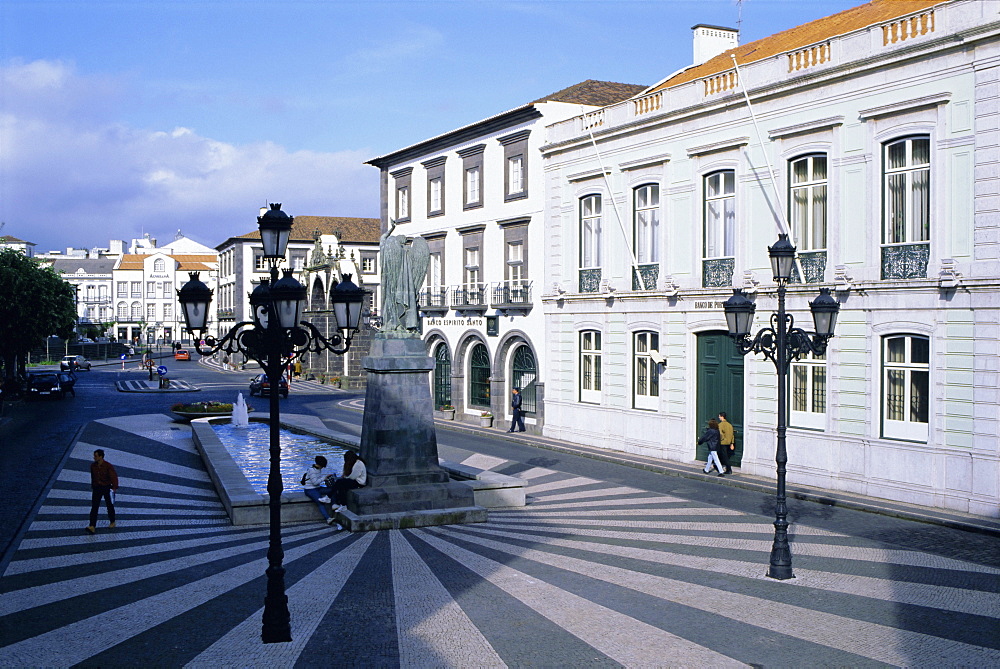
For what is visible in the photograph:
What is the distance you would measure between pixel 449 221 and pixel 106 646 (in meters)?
29.9

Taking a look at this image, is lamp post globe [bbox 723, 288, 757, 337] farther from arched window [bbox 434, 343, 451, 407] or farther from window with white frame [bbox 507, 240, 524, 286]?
arched window [bbox 434, 343, 451, 407]

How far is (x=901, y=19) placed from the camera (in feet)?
64.2

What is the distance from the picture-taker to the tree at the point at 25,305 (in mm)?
45250

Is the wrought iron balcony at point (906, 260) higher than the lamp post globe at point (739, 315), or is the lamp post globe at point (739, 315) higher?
the wrought iron balcony at point (906, 260)

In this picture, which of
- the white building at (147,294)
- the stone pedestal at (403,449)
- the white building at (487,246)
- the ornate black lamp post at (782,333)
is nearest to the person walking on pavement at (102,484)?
the stone pedestal at (403,449)

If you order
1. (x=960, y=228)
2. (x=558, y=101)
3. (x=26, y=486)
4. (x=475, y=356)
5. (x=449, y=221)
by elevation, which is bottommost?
(x=26, y=486)

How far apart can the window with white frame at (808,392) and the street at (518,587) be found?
2.62 meters

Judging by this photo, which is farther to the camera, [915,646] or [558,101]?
[558,101]

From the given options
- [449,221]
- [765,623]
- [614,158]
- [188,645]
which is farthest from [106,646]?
[449,221]

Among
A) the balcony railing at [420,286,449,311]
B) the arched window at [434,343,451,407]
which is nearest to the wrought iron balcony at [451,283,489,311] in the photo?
the balcony railing at [420,286,449,311]

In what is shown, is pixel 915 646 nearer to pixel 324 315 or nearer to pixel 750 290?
pixel 750 290

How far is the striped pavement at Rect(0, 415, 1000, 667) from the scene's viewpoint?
10102 millimetres

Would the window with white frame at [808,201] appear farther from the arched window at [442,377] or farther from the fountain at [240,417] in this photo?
the fountain at [240,417]

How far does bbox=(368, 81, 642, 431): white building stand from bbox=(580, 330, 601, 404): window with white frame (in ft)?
8.75
